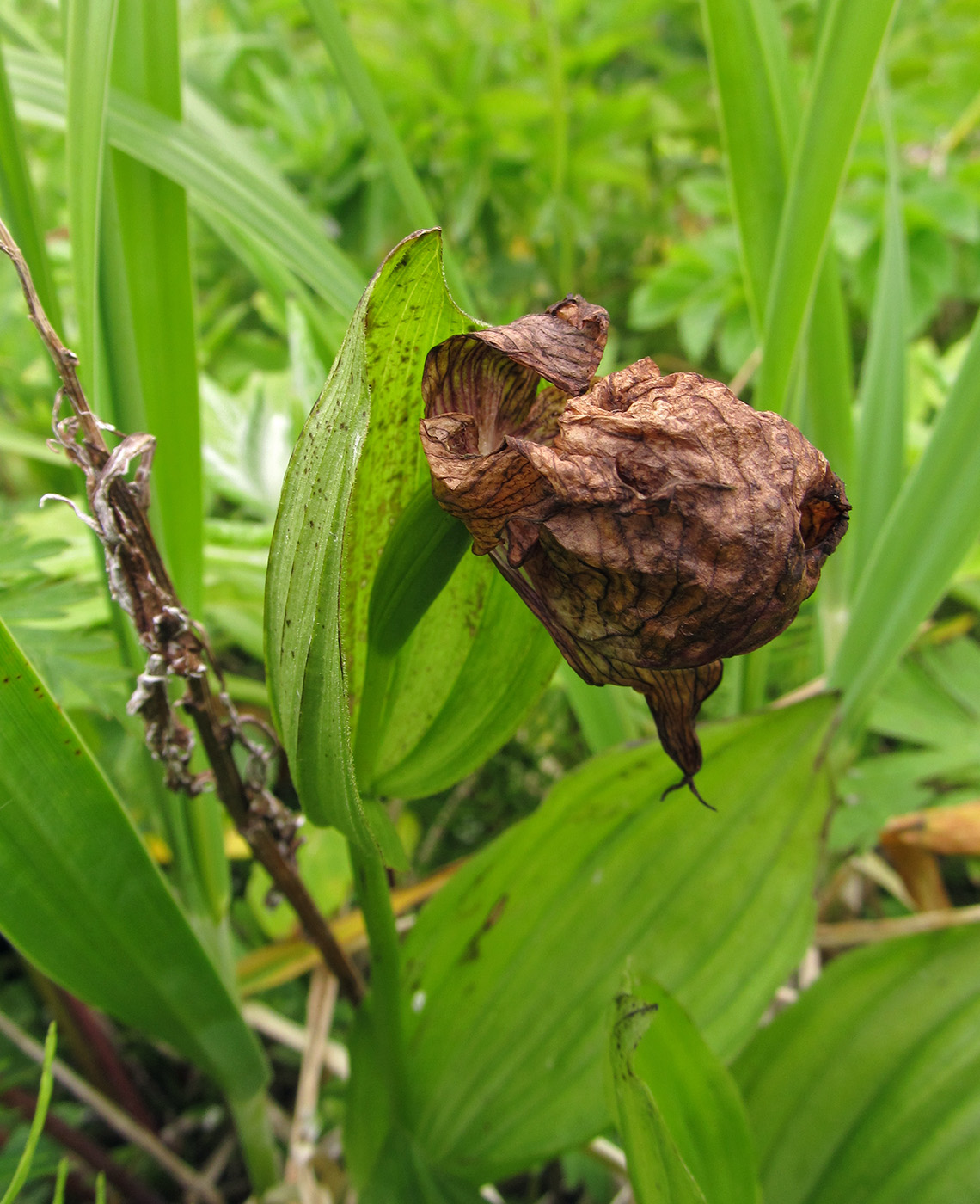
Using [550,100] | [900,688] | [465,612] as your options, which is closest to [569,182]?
[550,100]

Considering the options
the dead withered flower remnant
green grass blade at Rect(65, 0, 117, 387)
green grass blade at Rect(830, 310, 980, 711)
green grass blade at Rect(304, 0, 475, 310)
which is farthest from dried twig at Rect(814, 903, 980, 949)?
green grass blade at Rect(65, 0, 117, 387)

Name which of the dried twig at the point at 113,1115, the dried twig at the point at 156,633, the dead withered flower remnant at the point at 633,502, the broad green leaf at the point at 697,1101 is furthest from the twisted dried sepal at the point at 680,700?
the dried twig at the point at 113,1115

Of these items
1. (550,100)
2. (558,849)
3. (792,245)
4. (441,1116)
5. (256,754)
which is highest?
(550,100)

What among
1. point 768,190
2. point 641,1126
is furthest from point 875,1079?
point 768,190

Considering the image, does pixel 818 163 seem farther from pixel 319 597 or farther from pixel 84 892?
pixel 84 892

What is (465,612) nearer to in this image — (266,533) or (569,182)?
(266,533)

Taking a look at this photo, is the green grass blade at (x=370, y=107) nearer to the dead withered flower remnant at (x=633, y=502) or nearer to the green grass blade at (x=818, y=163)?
the green grass blade at (x=818, y=163)
